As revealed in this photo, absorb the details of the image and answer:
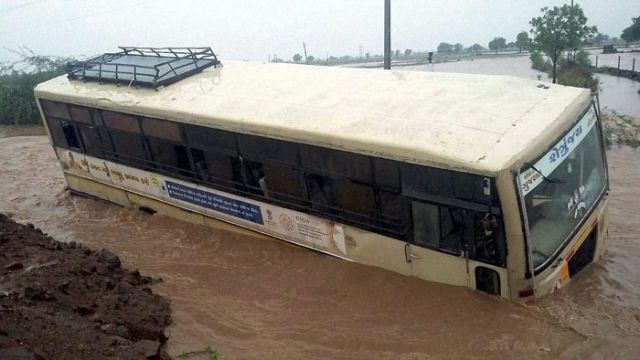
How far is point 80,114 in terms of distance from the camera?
905 centimetres

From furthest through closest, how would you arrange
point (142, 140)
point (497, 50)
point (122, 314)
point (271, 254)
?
1. point (497, 50)
2. point (142, 140)
3. point (271, 254)
4. point (122, 314)

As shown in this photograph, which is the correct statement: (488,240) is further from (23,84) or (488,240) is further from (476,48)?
(476,48)

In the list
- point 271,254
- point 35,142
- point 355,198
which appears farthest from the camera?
point 35,142

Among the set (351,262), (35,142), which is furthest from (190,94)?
(35,142)

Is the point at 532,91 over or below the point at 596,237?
over

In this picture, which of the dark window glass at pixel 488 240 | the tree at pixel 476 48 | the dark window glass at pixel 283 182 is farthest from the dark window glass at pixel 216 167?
the tree at pixel 476 48

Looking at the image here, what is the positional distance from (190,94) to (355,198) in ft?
11.4

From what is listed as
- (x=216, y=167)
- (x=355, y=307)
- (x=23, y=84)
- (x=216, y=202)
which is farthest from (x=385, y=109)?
(x=23, y=84)

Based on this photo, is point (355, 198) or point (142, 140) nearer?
point (355, 198)

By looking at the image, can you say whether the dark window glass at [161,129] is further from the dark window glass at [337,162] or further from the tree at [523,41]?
the tree at [523,41]

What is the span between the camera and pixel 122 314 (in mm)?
5137

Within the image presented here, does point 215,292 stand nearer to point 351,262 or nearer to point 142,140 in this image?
point 351,262

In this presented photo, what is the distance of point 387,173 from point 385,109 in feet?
3.22

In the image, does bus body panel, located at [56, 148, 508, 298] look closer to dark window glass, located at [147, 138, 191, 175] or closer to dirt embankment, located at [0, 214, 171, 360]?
dark window glass, located at [147, 138, 191, 175]
